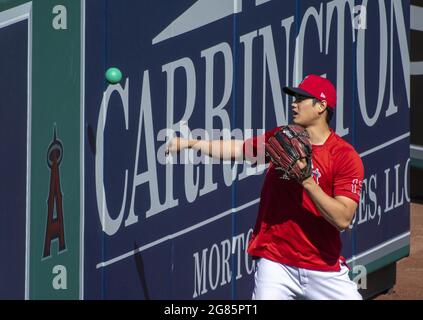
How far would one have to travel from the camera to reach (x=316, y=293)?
6742 millimetres

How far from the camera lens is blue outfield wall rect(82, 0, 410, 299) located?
6781 millimetres

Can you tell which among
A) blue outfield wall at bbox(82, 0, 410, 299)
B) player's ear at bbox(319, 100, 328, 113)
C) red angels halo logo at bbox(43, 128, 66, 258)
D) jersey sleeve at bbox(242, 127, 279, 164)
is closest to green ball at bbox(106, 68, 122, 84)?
blue outfield wall at bbox(82, 0, 410, 299)

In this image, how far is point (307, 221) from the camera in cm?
667

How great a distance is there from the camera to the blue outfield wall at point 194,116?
6.78m

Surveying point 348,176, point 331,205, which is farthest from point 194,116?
point 331,205

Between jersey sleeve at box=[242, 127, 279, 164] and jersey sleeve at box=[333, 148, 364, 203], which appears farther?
jersey sleeve at box=[242, 127, 279, 164]

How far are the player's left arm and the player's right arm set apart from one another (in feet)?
2.30

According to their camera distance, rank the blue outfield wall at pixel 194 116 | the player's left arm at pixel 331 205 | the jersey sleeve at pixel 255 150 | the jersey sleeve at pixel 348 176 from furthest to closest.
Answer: the jersey sleeve at pixel 255 150 → the blue outfield wall at pixel 194 116 → the jersey sleeve at pixel 348 176 → the player's left arm at pixel 331 205

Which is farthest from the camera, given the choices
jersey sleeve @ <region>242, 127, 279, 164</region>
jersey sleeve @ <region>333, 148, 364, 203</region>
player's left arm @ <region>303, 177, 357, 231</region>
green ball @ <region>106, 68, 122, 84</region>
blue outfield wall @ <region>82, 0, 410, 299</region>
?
jersey sleeve @ <region>242, 127, 279, 164</region>

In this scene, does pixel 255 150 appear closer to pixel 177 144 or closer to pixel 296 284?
pixel 177 144

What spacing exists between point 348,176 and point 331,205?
277 mm

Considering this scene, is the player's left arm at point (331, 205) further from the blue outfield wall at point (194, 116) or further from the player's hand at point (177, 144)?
the blue outfield wall at point (194, 116)

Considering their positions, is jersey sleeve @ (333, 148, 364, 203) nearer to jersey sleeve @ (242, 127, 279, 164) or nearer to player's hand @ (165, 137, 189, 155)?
jersey sleeve @ (242, 127, 279, 164)

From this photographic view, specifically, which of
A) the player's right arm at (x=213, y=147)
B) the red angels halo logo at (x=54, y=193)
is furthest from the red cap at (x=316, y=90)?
the red angels halo logo at (x=54, y=193)
